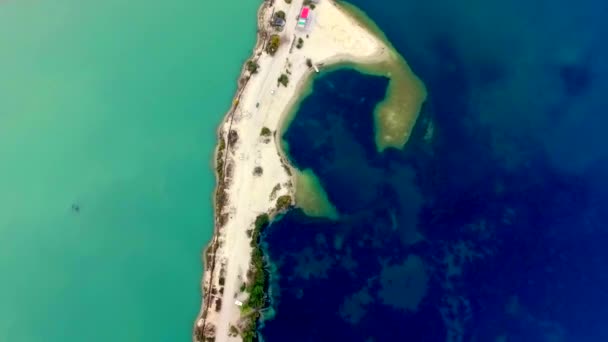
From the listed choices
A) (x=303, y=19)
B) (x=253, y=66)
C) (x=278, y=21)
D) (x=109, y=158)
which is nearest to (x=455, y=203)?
(x=303, y=19)

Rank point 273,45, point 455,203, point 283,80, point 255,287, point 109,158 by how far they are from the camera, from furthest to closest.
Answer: point 273,45, point 283,80, point 455,203, point 109,158, point 255,287

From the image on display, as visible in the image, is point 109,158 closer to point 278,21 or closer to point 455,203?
point 278,21

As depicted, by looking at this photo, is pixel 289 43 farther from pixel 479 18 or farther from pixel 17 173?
pixel 17 173

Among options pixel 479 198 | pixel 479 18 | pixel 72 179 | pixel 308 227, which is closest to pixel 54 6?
pixel 72 179

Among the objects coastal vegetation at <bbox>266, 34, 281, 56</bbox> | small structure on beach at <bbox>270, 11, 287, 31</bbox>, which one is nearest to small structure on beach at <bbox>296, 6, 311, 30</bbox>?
small structure on beach at <bbox>270, 11, 287, 31</bbox>

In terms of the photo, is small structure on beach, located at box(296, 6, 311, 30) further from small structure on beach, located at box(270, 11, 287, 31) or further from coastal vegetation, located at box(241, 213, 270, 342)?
coastal vegetation, located at box(241, 213, 270, 342)
